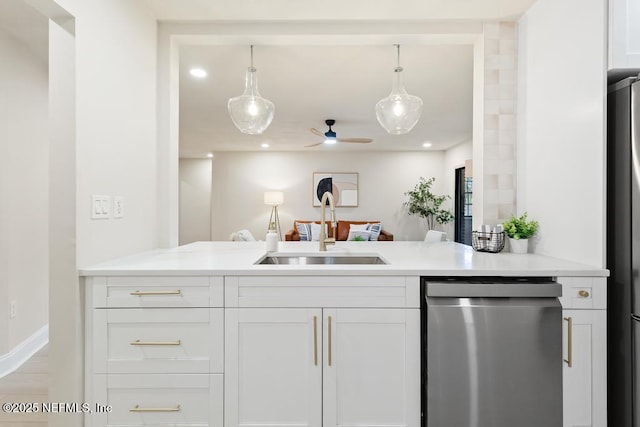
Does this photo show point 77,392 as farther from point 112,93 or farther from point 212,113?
point 212,113

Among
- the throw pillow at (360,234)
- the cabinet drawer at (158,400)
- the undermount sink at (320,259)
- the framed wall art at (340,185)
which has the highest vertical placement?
the framed wall art at (340,185)

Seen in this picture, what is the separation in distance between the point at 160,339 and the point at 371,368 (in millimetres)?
914

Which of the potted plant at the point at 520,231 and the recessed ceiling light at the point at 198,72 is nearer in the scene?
the potted plant at the point at 520,231

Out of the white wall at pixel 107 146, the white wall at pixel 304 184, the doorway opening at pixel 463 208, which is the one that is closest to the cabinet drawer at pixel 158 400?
the white wall at pixel 107 146

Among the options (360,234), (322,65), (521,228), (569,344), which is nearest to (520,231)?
(521,228)

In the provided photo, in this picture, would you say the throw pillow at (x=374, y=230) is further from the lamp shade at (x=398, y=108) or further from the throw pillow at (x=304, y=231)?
the lamp shade at (x=398, y=108)

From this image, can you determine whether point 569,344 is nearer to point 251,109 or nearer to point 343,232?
point 251,109

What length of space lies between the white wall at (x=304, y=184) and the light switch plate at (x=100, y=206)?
610 cm

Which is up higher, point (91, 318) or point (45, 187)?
point (45, 187)

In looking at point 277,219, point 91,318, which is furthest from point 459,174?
point 91,318

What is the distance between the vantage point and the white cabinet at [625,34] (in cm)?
149

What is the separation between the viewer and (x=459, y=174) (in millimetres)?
6984

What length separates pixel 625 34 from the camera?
58.8 inches

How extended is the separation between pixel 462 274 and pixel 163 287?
1.29 meters
